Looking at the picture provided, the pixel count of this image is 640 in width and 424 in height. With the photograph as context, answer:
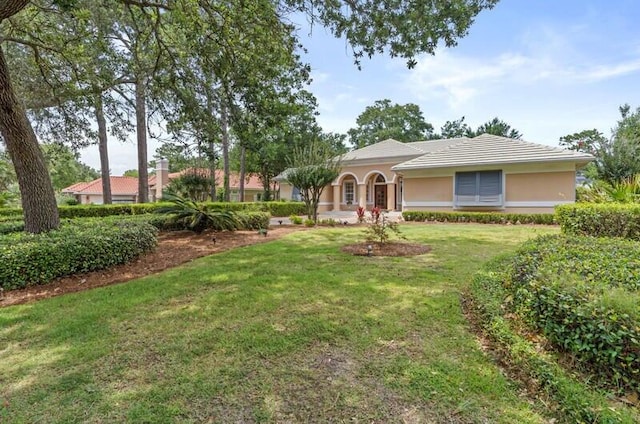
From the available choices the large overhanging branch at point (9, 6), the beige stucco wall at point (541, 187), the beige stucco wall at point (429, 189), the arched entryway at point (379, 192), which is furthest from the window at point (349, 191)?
the large overhanging branch at point (9, 6)

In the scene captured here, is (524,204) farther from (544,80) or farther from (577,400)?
(577,400)

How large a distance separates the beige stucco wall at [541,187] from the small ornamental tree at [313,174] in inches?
363

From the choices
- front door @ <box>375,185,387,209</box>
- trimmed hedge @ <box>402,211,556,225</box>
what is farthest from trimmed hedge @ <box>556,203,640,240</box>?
front door @ <box>375,185,387,209</box>

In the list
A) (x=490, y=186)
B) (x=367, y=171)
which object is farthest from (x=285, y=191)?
(x=490, y=186)

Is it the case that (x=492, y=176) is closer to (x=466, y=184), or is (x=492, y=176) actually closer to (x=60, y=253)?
(x=466, y=184)

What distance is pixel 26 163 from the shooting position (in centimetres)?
669

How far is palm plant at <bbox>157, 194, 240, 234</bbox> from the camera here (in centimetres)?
968

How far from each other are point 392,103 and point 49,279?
42.2 m

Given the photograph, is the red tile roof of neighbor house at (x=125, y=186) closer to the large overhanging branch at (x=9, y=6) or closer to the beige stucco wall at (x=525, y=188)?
the beige stucco wall at (x=525, y=188)

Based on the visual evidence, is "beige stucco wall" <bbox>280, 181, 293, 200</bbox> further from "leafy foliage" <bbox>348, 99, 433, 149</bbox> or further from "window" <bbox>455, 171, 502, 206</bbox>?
"leafy foliage" <bbox>348, 99, 433, 149</bbox>

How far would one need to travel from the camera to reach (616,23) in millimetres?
8398

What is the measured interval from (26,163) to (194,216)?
3.84m

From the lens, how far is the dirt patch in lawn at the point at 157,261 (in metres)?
5.07

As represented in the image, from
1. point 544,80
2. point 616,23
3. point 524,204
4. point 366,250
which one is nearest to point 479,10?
point 616,23
